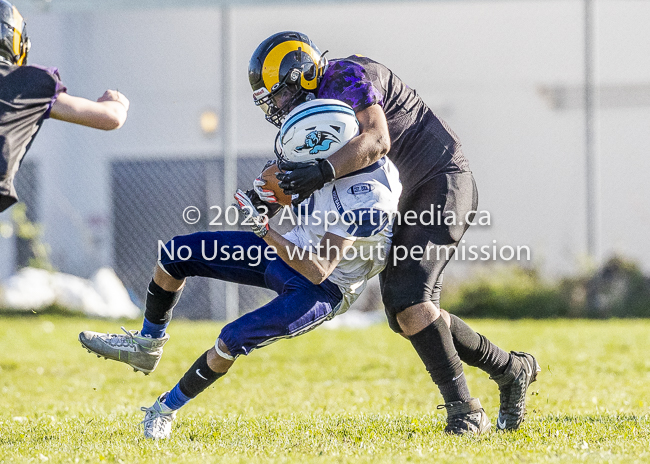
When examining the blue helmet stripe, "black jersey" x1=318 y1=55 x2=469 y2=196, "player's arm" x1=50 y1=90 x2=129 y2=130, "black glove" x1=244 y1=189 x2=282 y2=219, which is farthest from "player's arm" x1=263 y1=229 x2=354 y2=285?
"player's arm" x1=50 y1=90 x2=129 y2=130

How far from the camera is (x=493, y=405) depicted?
214 inches

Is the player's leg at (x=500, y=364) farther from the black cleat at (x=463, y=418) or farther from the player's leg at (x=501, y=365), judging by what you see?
the black cleat at (x=463, y=418)

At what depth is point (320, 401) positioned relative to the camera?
5.70 metres

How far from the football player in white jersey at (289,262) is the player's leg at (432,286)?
13 cm

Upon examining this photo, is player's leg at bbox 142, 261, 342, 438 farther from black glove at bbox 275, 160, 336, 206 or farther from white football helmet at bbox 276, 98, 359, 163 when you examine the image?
white football helmet at bbox 276, 98, 359, 163

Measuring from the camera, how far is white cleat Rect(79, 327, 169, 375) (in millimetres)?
4242

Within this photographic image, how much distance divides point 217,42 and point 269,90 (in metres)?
7.66

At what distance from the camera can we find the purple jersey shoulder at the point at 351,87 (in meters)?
3.80

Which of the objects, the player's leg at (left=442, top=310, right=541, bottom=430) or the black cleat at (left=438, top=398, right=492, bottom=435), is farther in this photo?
the player's leg at (left=442, top=310, right=541, bottom=430)

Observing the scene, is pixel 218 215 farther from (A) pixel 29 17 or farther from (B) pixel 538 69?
(B) pixel 538 69

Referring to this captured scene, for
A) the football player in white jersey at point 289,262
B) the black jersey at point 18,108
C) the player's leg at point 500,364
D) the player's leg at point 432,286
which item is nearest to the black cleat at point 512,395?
the player's leg at point 500,364

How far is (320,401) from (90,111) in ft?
9.16

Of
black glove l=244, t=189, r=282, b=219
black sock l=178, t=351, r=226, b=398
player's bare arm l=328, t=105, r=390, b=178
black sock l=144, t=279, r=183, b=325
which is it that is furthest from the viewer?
black sock l=144, t=279, r=183, b=325

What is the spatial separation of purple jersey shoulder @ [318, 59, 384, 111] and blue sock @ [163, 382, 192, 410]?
5.25 ft
